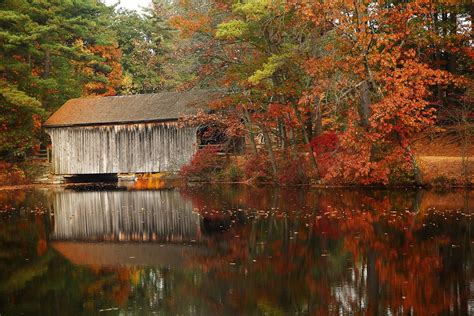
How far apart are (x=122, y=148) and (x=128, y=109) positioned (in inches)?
94.3

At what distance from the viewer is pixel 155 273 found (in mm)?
9852

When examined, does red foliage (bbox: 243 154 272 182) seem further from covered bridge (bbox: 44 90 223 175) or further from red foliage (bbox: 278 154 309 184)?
covered bridge (bbox: 44 90 223 175)

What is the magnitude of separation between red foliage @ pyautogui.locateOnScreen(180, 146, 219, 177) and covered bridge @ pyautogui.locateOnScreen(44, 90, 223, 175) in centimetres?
178

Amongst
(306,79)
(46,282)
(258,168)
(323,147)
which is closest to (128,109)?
(258,168)

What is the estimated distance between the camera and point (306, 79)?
981 inches

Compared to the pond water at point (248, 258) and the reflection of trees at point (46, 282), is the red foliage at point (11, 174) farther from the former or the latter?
the reflection of trees at point (46, 282)

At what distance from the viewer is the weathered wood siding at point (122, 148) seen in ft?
110

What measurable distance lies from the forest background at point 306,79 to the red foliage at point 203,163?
64 millimetres

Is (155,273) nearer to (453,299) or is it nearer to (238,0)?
(453,299)

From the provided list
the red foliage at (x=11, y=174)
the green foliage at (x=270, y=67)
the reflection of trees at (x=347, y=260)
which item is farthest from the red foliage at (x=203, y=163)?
the reflection of trees at (x=347, y=260)

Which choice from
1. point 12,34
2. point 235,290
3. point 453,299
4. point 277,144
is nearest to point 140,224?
point 235,290

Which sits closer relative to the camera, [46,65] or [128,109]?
[128,109]

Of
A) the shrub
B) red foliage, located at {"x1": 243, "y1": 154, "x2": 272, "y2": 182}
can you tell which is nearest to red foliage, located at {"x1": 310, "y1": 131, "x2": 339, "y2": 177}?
red foliage, located at {"x1": 243, "y1": 154, "x2": 272, "y2": 182}

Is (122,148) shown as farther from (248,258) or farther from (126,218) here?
(248,258)
